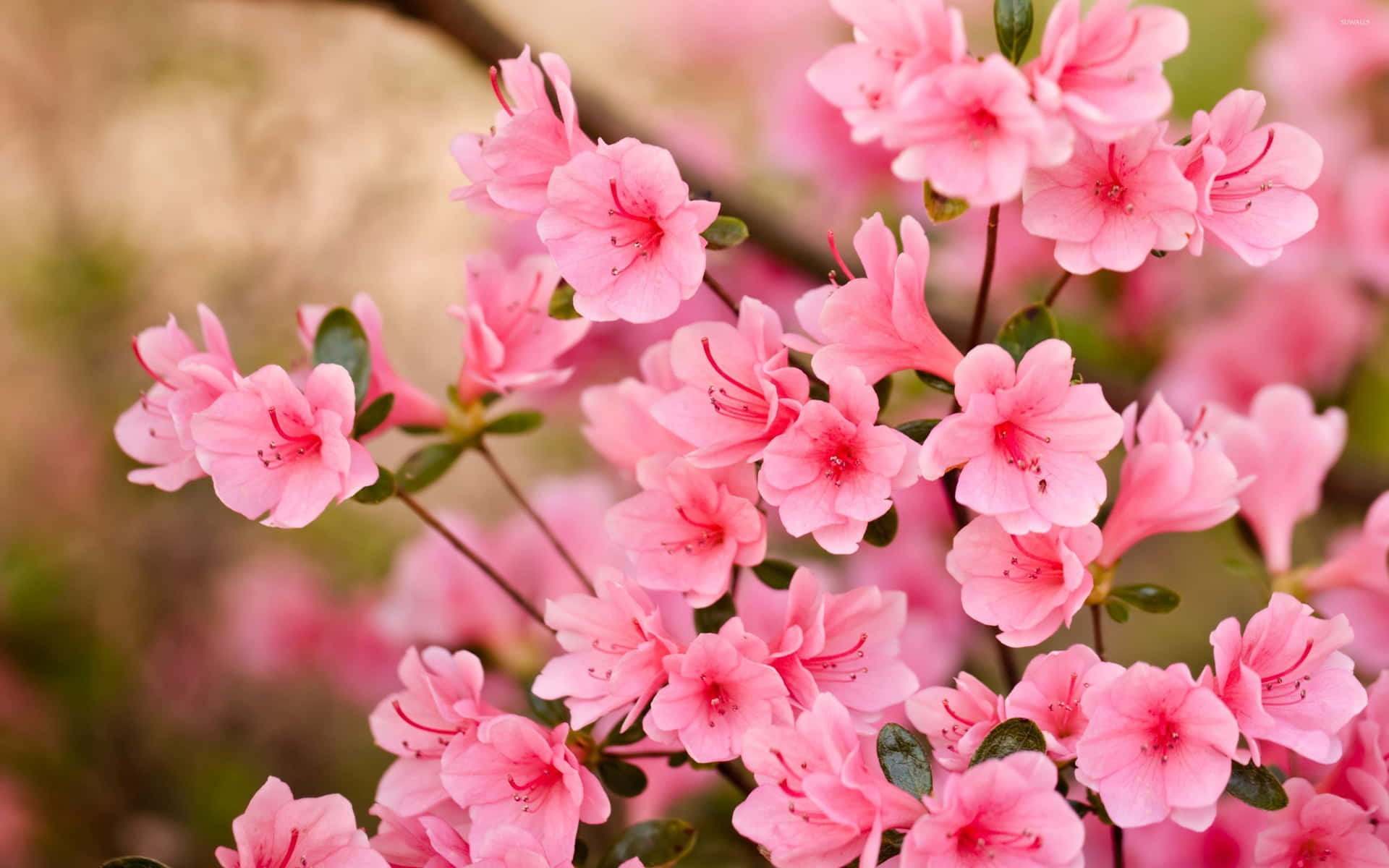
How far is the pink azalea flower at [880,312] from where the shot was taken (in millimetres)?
683

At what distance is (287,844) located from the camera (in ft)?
2.35

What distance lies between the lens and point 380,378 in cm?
→ 88

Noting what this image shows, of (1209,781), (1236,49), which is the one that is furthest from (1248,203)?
(1236,49)

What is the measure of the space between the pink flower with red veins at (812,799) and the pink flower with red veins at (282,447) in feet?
1.02

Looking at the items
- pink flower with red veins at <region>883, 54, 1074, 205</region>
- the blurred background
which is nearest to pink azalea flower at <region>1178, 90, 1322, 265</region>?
pink flower with red veins at <region>883, 54, 1074, 205</region>

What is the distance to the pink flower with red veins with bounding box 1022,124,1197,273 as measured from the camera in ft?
2.20

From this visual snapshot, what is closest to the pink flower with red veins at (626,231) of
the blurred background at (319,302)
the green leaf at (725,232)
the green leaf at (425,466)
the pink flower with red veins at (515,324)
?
the green leaf at (725,232)

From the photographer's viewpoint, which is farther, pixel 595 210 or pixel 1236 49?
pixel 1236 49

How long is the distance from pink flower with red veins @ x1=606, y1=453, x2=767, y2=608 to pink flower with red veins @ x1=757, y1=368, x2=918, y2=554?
0.14 feet

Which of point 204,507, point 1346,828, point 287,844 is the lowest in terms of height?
point 204,507

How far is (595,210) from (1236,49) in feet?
5.39

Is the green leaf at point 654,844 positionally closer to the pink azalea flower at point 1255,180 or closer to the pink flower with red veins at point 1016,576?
the pink flower with red veins at point 1016,576

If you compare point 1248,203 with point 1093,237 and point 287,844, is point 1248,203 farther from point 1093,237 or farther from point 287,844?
point 287,844

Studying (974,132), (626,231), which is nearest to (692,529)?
(626,231)
